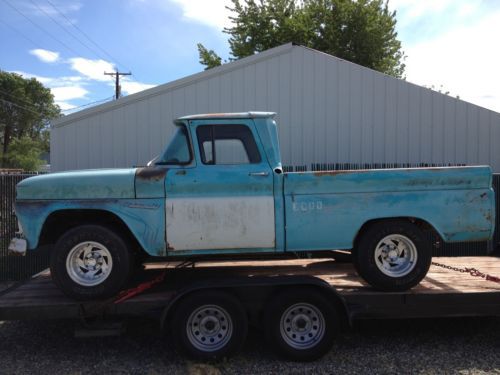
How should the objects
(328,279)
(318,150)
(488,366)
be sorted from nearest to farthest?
1. (488,366)
2. (328,279)
3. (318,150)

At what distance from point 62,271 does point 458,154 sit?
9184 millimetres

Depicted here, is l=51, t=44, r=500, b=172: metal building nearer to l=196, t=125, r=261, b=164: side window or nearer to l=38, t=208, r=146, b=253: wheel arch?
l=38, t=208, r=146, b=253: wheel arch

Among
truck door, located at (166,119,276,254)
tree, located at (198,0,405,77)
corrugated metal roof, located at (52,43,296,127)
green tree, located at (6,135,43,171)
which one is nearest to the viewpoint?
truck door, located at (166,119,276,254)

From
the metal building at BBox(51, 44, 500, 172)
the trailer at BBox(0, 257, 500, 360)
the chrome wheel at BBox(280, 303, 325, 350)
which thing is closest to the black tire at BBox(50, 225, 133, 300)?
the trailer at BBox(0, 257, 500, 360)

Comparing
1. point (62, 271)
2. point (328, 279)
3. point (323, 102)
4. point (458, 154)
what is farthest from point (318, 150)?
point (62, 271)

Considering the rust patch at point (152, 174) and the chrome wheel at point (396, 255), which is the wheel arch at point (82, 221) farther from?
the chrome wheel at point (396, 255)

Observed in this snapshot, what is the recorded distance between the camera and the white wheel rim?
4.61 m

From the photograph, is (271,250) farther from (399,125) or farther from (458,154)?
(458,154)

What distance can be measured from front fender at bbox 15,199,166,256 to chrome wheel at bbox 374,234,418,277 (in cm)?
226

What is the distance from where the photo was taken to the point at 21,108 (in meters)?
60.8

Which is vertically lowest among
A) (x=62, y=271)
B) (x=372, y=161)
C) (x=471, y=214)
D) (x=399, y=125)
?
(x=62, y=271)

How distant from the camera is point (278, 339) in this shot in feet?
14.9

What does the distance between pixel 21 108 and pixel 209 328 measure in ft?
212

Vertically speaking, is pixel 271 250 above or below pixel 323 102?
below
